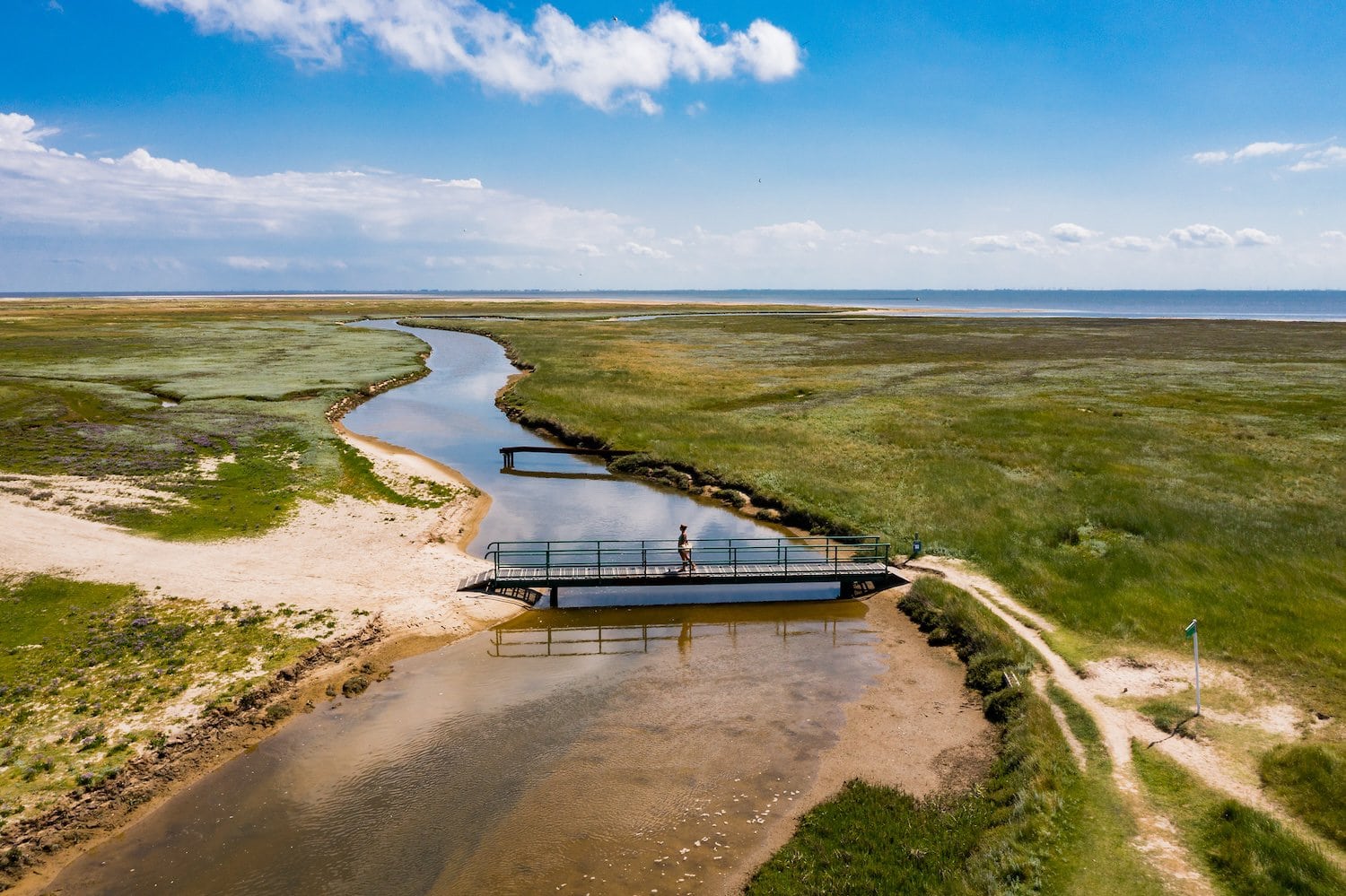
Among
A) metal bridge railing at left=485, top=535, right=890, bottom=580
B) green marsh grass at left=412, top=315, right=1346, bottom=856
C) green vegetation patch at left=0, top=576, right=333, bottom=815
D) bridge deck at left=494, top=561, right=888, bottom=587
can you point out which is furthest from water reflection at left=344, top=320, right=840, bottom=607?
green vegetation patch at left=0, top=576, right=333, bottom=815

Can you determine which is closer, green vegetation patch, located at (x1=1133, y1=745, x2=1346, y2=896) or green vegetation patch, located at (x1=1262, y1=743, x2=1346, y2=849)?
green vegetation patch, located at (x1=1133, y1=745, x2=1346, y2=896)

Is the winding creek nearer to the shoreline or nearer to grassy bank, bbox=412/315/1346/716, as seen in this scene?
the shoreline

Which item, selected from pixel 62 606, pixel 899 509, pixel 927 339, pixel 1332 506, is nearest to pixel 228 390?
pixel 62 606

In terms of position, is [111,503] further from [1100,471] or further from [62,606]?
[1100,471]

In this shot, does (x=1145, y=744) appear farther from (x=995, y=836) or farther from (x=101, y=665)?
(x=101, y=665)

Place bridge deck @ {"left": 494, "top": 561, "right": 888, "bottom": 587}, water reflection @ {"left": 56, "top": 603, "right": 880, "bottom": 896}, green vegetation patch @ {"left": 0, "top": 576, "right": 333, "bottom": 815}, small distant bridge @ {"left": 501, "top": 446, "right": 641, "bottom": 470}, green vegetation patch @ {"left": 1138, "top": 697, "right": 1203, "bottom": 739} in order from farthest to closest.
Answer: small distant bridge @ {"left": 501, "top": 446, "right": 641, "bottom": 470} → bridge deck @ {"left": 494, "top": 561, "right": 888, "bottom": 587} → green vegetation patch @ {"left": 1138, "top": 697, "right": 1203, "bottom": 739} → green vegetation patch @ {"left": 0, "top": 576, "right": 333, "bottom": 815} → water reflection @ {"left": 56, "top": 603, "right": 880, "bottom": 896}

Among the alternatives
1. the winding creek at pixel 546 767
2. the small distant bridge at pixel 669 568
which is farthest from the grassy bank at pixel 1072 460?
the winding creek at pixel 546 767
